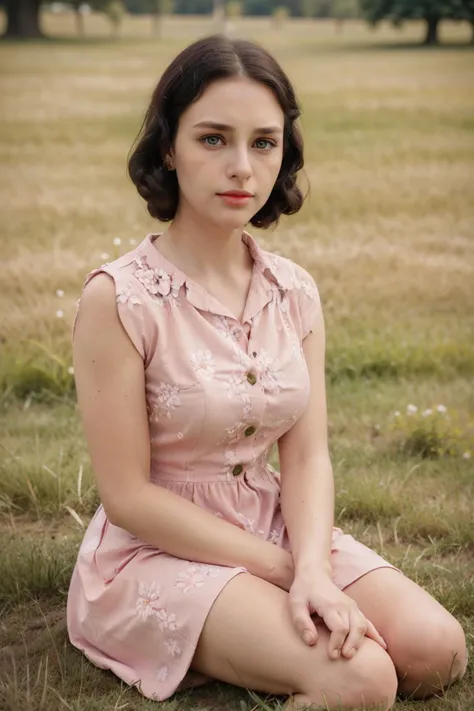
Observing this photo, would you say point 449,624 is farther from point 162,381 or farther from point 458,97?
point 458,97

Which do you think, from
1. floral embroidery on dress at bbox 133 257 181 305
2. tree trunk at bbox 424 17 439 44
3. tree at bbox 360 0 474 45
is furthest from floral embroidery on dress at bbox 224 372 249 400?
tree trunk at bbox 424 17 439 44

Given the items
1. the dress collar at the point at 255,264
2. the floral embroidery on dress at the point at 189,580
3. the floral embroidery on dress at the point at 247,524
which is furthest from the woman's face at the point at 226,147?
the floral embroidery on dress at the point at 189,580

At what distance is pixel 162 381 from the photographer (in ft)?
8.42

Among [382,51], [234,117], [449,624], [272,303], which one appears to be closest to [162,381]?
[272,303]

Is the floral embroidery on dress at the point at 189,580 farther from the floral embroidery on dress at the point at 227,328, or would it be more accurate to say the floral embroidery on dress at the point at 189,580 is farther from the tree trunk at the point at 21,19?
the tree trunk at the point at 21,19

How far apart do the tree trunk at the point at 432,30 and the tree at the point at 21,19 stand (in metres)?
14.9

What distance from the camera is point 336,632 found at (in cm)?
239

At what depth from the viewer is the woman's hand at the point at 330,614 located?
240 centimetres

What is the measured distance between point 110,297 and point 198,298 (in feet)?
0.75

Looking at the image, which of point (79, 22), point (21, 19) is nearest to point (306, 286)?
point (21, 19)

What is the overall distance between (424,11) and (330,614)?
112 ft

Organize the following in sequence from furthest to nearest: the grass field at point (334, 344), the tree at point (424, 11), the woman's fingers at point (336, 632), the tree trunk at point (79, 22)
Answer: the tree trunk at point (79, 22), the tree at point (424, 11), the grass field at point (334, 344), the woman's fingers at point (336, 632)

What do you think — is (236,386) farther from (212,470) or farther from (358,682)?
(358,682)

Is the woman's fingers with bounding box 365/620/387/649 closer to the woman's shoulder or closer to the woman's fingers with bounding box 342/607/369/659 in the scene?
the woman's fingers with bounding box 342/607/369/659
